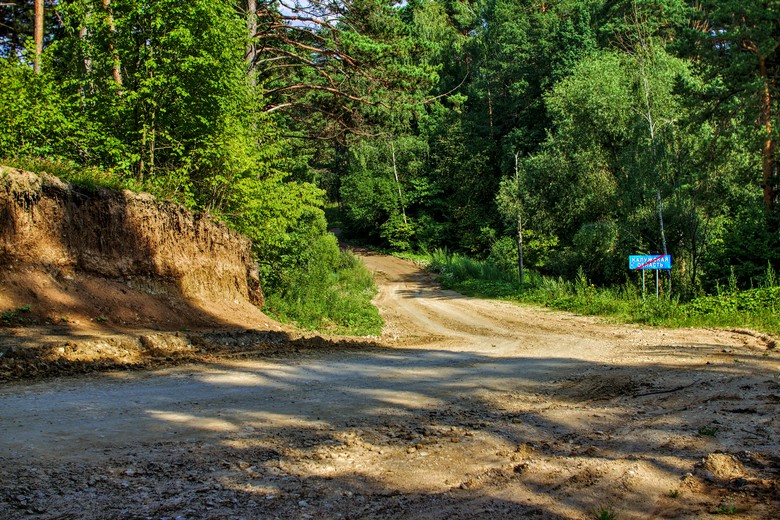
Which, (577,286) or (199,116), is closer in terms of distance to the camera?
(199,116)

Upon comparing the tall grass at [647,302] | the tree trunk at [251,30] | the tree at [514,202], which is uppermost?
the tree trunk at [251,30]

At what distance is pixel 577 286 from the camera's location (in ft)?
88.3

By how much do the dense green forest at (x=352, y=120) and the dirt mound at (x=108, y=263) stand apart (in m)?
0.92

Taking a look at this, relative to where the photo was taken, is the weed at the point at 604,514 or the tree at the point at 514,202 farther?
the tree at the point at 514,202

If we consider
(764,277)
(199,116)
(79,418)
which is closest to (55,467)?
(79,418)

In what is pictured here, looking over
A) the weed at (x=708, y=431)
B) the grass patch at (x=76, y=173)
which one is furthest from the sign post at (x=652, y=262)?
the grass patch at (x=76, y=173)

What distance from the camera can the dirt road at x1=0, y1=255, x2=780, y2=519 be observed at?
426 cm

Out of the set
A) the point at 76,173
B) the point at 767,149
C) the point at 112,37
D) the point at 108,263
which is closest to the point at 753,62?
the point at 767,149

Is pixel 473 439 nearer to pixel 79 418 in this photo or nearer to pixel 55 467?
pixel 55 467

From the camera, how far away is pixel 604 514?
405cm

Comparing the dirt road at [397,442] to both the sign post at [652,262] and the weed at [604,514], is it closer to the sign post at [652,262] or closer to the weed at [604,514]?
the weed at [604,514]

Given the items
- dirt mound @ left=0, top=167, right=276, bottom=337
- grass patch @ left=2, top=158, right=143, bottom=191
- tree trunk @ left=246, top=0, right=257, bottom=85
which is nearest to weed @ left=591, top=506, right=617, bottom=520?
dirt mound @ left=0, top=167, right=276, bottom=337

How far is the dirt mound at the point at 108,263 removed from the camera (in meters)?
11.4

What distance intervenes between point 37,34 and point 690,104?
77.5 feet
